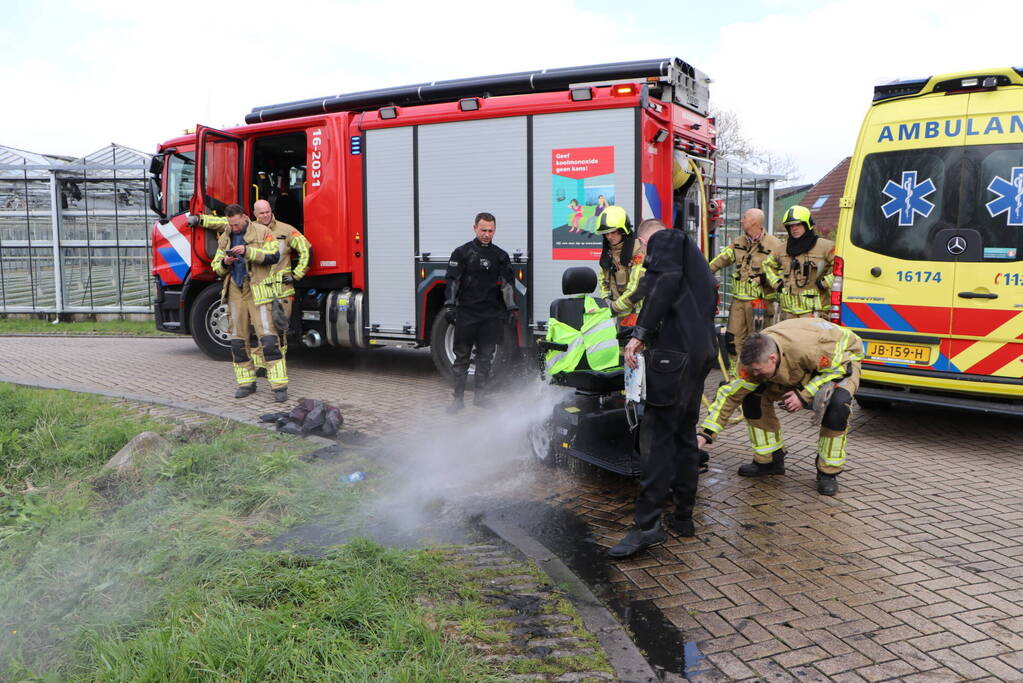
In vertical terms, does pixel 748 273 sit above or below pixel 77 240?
below

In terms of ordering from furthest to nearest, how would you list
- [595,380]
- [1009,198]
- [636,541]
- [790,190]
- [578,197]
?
[790,190] < [578,197] < [1009,198] < [595,380] < [636,541]

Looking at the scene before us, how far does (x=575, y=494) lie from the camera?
5062 mm

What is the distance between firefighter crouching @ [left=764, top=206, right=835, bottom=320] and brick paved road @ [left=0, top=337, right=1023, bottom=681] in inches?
44.1

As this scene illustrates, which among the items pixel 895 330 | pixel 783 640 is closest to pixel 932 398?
pixel 895 330

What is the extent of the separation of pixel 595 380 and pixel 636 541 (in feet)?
4.53

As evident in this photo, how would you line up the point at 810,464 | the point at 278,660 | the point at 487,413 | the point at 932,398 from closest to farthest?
the point at 278,660, the point at 810,464, the point at 932,398, the point at 487,413

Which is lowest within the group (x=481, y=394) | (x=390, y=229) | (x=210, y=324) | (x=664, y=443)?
(x=481, y=394)

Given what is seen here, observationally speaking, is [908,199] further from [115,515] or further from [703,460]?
[115,515]

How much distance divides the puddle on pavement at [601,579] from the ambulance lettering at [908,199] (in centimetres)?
387

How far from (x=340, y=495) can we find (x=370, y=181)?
493cm

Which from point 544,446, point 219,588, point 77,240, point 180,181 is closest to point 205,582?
point 219,588

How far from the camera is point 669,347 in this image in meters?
4.09

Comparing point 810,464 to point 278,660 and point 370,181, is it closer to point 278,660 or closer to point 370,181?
point 278,660

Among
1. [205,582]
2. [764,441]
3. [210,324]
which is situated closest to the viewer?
[205,582]
